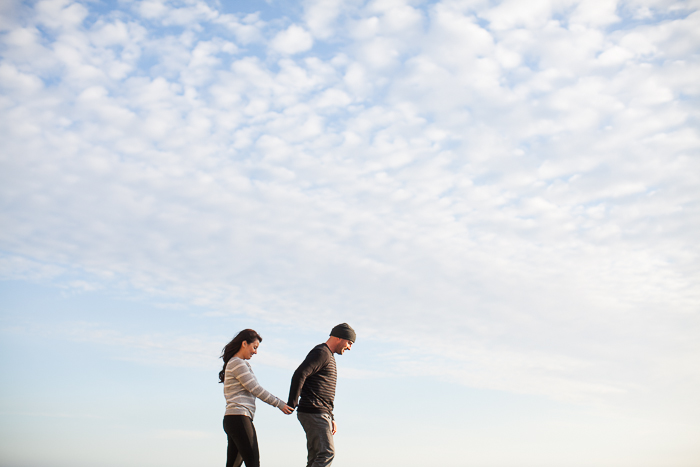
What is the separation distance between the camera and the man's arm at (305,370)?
8289 millimetres

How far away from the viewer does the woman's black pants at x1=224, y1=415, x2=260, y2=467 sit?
24.3ft

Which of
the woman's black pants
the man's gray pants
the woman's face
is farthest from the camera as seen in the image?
the man's gray pants

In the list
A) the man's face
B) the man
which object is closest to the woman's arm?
the man

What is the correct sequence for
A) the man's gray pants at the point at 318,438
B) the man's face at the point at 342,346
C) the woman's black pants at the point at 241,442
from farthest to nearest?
1. the man's face at the point at 342,346
2. the man's gray pants at the point at 318,438
3. the woman's black pants at the point at 241,442

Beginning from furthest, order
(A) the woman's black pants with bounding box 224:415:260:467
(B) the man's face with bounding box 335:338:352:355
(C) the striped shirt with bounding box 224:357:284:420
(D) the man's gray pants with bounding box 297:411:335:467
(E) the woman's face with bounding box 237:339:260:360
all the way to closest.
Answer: (B) the man's face with bounding box 335:338:352:355, (D) the man's gray pants with bounding box 297:411:335:467, (E) the woman's face with bounding box 237:339:260:360, (C) the striped shirt with bounding box 224:357:284:420, (A) the woman's black pants with bounding box 224:415:260:467

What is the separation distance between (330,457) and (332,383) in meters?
1.06

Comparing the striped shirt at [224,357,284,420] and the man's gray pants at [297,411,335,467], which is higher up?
the striped shirt at [224,357,284,420]

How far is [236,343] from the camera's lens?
800 cm

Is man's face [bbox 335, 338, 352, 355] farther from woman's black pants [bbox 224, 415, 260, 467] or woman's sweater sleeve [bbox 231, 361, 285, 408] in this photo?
woman's black pants [bbox 224, 415, 260, 467]

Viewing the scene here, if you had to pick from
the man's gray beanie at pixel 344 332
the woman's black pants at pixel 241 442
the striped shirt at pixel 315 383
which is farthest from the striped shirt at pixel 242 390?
the man's gray beanie at pixel 344 332

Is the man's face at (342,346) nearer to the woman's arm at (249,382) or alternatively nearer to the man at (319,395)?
the man at (319,395)

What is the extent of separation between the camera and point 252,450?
24.4 ft

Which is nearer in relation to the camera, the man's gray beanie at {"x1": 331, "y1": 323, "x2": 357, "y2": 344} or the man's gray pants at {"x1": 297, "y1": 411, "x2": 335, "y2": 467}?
the man's gray pants at {"x1": 297, "y1": 411, "x2": 335, "y2": 467}

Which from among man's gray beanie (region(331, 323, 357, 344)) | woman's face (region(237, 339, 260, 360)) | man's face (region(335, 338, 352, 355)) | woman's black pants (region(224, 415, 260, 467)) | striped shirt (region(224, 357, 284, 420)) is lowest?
woman's black pants (region(224, 415, 260, 467))
